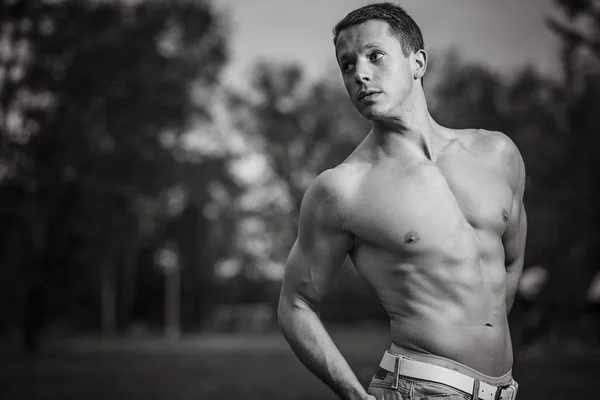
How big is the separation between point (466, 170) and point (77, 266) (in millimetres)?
24773

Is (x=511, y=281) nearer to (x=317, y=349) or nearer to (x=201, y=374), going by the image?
(x=317, y=349)

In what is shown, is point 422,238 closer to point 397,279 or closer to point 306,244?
point 397,279

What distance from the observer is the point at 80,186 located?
26047mm

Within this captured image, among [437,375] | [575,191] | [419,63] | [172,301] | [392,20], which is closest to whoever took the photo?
[437,375]

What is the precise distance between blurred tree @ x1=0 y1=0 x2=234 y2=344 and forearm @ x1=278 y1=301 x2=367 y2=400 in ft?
76.6

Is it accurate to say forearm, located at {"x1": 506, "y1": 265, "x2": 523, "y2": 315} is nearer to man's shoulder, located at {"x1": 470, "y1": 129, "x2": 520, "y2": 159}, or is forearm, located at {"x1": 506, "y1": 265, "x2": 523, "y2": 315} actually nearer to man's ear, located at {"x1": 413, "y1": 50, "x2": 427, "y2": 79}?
man's shoulder, located at {"x1": 470, "y1": 129, "x2": 520, "y2": 159}

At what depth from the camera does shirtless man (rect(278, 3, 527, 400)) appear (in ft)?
7.32

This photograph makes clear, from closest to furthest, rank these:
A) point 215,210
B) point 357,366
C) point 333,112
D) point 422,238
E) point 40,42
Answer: point 422,238 < point 357,366 < point 40,42 < point 333,112 < point 215,210

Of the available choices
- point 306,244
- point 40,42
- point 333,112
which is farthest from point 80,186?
point 306,244

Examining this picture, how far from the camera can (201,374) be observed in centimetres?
1867

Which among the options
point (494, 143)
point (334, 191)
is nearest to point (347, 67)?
point (334, 191)

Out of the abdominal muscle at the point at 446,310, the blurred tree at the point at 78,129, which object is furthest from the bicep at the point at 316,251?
the blurred tree at the point at 78,129

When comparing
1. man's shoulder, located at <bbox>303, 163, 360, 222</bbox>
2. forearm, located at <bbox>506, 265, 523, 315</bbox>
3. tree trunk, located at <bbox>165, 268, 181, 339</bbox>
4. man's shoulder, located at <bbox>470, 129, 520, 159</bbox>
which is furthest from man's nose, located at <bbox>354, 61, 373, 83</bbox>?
tree trunk, located at <bbox>165, 268, 181, 339</bbox>

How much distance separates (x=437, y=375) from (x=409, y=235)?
14.8 inches
